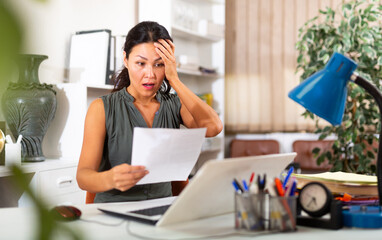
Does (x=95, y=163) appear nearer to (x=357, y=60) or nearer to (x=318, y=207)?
(x=318, y=207)

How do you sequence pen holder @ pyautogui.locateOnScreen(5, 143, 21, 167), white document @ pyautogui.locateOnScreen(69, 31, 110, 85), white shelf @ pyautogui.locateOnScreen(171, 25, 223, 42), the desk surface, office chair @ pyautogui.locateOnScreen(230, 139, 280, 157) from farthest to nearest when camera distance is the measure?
office chair @ pyautogui.locateOnScreen(230, 139, 280, 157) < white shelf @ pyautogui.locateOnScreen(171, 25, 223, 42) < white document @ pyautogui.locateOnScreen(69, 31, 110, 85) < the desk surface < pen holder @ pyautogui.locateOnScreen(5, 143, 21, 167)

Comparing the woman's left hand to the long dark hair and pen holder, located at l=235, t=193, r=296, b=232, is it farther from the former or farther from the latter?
pen holder, located at l=235, t=193, r=296, b=232

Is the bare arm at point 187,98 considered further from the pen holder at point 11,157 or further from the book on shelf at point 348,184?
the pen holder at point 11,157

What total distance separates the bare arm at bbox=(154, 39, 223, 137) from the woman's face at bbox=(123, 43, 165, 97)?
0.09 ft

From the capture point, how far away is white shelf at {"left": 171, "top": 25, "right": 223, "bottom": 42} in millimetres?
3898

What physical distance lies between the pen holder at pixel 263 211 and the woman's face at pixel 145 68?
87 cm

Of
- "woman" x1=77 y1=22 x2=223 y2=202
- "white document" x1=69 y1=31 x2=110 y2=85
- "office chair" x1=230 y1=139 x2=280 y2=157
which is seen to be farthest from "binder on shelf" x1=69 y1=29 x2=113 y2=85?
"office chair" x1=230 y1=139 x2=280 y2=157

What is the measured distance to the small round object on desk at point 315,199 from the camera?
1063mm

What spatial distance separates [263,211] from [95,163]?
2.57 ft

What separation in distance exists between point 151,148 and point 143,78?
2.06 ft

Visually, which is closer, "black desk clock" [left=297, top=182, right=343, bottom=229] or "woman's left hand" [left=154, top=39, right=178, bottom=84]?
"black desk clock" [left=297, top=182, right=343, bottom=229]

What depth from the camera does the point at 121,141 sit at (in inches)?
68.1

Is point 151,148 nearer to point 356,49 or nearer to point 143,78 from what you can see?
point 143,78

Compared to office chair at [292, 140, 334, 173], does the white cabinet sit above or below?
above
